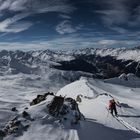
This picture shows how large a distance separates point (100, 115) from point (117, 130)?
884cm

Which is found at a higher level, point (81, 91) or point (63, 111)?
point (63, 111)

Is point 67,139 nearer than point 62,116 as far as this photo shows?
Yes

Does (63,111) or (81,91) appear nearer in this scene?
(63,111)

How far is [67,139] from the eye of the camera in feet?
80.7

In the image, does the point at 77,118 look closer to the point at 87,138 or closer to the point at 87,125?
the point at 87,125

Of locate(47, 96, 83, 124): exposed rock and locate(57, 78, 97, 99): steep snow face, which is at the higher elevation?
locate(47, 96, 83, 124): exposed rock

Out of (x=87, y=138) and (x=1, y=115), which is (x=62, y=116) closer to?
(x=87, y=138)

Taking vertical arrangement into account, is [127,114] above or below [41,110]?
below

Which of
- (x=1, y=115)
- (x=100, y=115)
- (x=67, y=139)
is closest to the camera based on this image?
(x=67, y=139)

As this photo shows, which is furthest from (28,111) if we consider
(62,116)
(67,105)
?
(67,105)

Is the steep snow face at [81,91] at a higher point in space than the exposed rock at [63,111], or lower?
lower

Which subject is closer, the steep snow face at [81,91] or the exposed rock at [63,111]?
the exposed rock at [63,111]

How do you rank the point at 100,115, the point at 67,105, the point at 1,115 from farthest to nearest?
the point at 100,115, the point at 1,115, the point at 67,105

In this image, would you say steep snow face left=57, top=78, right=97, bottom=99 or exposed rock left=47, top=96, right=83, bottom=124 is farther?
steep snow face left=57, top=78, right=97, bottom=99
